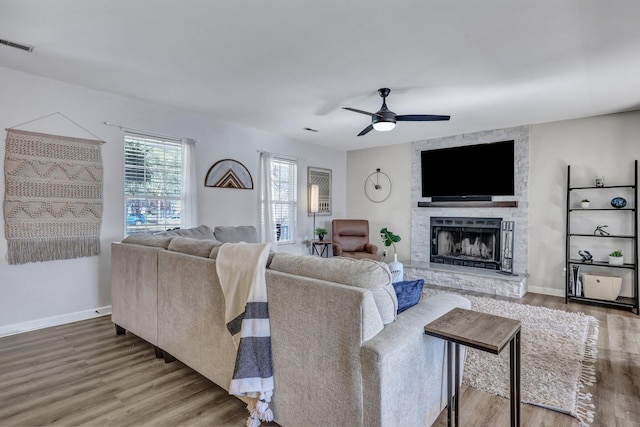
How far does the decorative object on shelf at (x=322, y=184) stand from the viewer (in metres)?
6.30

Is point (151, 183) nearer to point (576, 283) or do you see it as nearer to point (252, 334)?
point (252, 334)

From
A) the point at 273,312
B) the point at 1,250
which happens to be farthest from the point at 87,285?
the point at 273,312

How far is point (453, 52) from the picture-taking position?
2.68 meters

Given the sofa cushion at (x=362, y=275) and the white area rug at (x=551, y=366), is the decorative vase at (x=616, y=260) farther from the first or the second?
the sofa cushion at (x=362, y=275)

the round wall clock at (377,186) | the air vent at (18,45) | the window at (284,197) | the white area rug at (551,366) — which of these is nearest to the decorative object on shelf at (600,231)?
the white area rug at (551,366)

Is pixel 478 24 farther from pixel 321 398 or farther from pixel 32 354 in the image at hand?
pixel 32 354

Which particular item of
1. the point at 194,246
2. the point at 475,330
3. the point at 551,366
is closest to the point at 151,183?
the point at 194,246

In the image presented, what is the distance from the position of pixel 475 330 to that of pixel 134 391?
6.97 ft

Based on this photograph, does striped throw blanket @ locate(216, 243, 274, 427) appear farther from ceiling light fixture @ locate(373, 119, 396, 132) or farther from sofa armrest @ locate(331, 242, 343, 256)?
sofa armrest @ locate(331, 242, 343, 256)

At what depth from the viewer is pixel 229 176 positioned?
193 inches

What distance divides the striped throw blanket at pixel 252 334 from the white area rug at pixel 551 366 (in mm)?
1447

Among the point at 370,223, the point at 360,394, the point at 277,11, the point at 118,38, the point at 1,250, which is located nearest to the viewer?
the point at 360,394

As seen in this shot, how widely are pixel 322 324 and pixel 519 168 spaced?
188 inches

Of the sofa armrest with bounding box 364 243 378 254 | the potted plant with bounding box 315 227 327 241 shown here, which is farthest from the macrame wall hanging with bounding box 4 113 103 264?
the sofa armrest with bounding box 364 243 378 254
